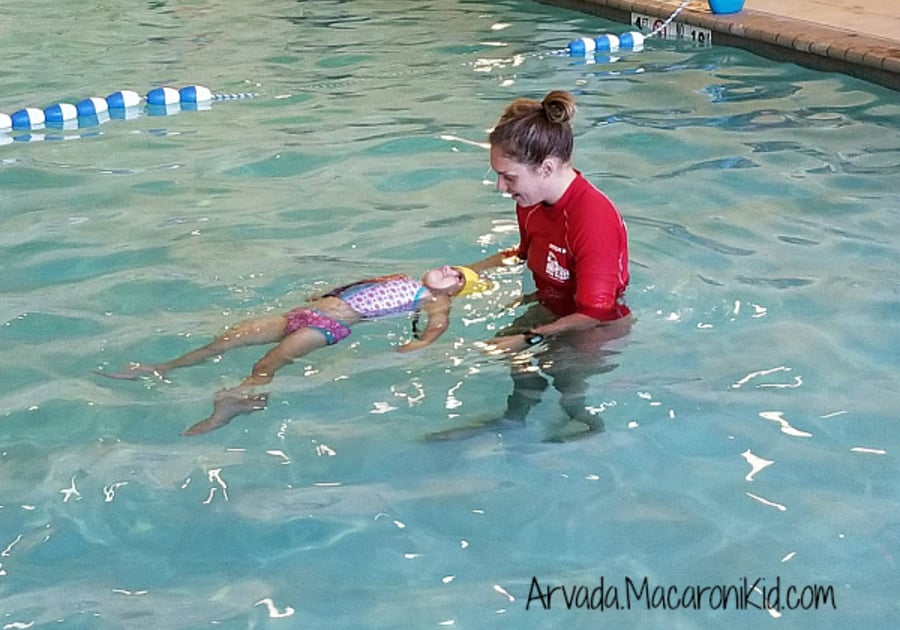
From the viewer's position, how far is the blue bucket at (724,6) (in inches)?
396

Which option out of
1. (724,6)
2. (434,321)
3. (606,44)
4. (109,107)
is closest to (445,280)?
(434,321)

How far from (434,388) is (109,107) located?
517 centimetres

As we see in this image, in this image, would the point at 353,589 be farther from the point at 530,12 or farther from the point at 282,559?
the point at 530,12

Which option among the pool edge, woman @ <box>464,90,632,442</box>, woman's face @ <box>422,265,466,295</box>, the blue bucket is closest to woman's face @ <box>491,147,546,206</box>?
woman @ <box>464,90,632,442</box>

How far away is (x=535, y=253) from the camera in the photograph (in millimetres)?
4457

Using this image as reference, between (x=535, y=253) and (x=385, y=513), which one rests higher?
(x=535, y=253)

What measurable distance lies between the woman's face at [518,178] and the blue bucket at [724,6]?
6.46 m

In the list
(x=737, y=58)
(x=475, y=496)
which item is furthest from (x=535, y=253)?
(x=737, y=58)

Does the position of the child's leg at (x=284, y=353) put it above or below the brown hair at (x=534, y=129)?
below

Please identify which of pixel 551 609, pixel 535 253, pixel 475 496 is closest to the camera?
pixel 551 609

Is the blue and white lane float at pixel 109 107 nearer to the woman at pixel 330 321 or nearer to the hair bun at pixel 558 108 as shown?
the woman at pixel 330 321

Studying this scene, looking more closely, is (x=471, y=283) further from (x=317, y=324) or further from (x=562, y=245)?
(x=317, y=324)

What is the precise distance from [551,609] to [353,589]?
0.50m

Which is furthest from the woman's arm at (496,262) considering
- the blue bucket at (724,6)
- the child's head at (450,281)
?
the blue bucket at (724,6)
